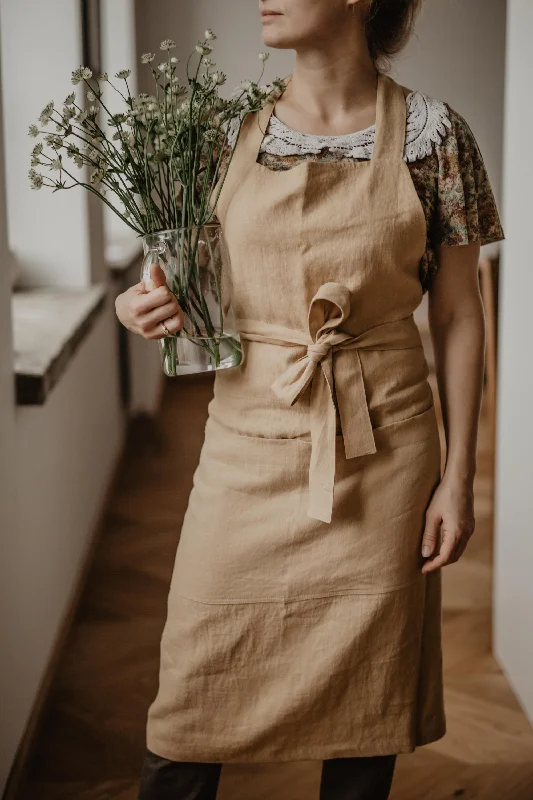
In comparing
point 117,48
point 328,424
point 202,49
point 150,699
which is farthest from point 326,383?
point 117,48

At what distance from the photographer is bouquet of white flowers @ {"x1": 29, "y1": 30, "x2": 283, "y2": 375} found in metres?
1.11

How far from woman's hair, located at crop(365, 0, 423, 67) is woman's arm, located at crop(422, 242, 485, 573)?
32 cm

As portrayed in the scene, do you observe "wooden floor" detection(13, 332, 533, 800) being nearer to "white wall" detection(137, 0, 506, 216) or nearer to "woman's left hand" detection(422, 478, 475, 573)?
"woman's left hand" detection(422, 478, 475, 573)

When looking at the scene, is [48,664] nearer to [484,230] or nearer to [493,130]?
[484,230]

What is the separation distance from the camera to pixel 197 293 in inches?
46.3

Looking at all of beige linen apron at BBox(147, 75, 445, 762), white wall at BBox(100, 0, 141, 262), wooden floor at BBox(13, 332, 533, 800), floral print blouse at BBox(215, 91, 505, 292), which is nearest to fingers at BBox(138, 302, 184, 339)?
beige linen apron at BBox(147, 75, 445, 762)

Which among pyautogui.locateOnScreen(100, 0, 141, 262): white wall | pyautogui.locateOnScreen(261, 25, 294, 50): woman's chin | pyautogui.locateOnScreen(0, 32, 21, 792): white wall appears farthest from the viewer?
pyautogui.locateOnScreen(100, 0, 141, 262): white wall

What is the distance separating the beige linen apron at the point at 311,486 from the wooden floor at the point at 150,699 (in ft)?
1.98

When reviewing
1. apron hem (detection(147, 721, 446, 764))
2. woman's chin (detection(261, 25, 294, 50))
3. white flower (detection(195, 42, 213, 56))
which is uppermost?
woman's chin (detection(261, 25, 294, 50))

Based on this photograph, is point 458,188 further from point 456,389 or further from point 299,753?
point 299,753

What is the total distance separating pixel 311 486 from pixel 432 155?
1.53ft

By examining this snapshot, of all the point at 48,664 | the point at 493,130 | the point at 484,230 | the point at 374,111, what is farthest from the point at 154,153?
the point at 493,130

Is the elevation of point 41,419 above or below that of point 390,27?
below

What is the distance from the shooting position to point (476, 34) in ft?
10.7
